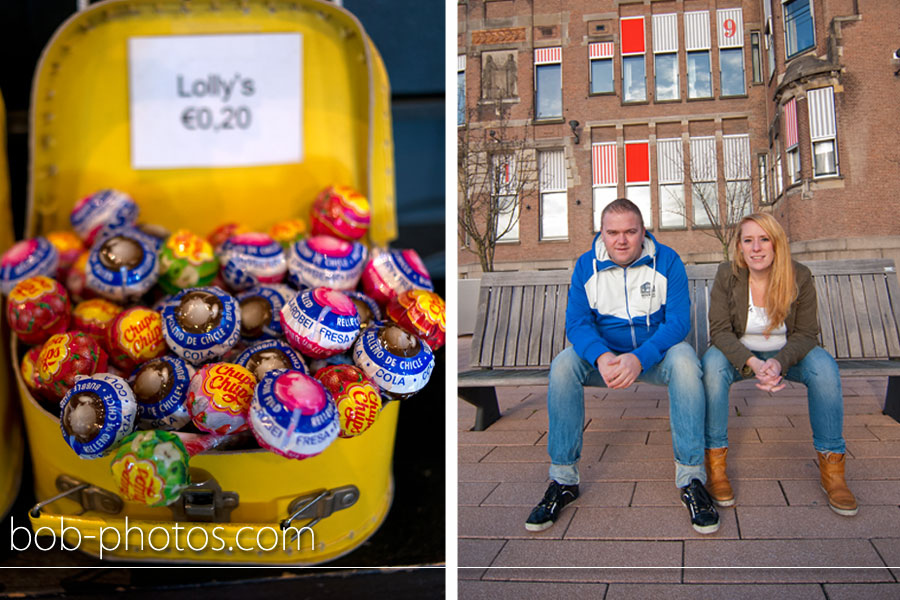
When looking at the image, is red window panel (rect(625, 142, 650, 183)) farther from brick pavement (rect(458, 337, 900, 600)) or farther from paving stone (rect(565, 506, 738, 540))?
paving stone (rect(565, 506, 738, 540))

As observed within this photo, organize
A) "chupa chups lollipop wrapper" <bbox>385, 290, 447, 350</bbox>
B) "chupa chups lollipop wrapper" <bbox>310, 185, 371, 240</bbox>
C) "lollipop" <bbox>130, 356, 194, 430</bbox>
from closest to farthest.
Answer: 1. "lollipop" <bbox>130, 356, 194, 430</bbox>
2. "chupa chups lollipop wrapper" <bbox>385, 290, 447, 350</bbox>
3. "chupa chups lollipop wrapper" <bbox>310, 185, 371, 240</bbox>

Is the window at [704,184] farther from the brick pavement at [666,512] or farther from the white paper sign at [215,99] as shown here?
the white paper sign at [215,99]

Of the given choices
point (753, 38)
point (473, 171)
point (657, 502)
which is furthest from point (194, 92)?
point (657, 502)

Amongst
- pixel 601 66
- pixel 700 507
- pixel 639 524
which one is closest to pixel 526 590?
pixel 639 524

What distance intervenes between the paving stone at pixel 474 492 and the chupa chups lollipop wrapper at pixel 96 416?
0.73m

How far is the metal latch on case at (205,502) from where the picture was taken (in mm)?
1367

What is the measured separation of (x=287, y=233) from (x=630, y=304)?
89 centimetres

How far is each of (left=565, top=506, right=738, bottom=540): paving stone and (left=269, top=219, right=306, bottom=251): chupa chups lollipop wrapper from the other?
38.4 inches

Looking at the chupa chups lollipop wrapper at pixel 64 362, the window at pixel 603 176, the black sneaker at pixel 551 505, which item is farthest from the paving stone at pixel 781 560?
→ the chupa chups lollipop wrapper at pixel 64 362

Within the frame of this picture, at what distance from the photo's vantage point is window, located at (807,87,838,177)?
1.49 metres

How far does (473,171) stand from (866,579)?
118 centimetres

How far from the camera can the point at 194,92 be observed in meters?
1.98

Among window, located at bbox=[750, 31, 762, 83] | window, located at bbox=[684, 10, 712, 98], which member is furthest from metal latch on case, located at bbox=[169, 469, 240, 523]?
window, located at bbox=[750, 31, 762, 83]

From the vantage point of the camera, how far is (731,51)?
155 cm
